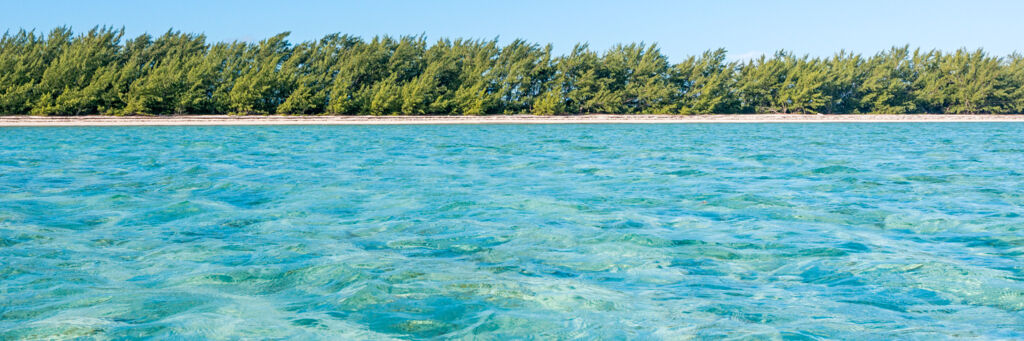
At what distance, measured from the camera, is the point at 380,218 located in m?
8.84

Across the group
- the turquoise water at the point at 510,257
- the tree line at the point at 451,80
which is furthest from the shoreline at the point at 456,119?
the turquoise water at the point at 510,257

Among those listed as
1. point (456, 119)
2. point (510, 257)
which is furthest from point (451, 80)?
point (510, 257)

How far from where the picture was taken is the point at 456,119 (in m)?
52.2

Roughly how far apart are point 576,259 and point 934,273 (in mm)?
2788

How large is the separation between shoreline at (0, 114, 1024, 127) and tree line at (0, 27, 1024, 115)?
1.65 meters

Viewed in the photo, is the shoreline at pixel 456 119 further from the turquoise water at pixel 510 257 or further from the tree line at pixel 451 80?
the turquoise water at pixel 510 257

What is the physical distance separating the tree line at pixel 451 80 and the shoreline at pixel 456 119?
5.41 feet

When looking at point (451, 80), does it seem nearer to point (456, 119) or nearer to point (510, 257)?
point (456, 119)

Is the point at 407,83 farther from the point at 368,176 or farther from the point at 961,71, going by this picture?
the point at 961,71

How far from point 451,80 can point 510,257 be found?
5164cm

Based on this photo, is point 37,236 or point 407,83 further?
point 407,83

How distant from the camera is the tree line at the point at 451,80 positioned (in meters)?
47.5

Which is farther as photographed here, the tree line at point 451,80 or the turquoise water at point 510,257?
the tree line at point 451,80

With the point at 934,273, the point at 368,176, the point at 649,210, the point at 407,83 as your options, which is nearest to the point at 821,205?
the point at 649,210
